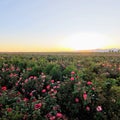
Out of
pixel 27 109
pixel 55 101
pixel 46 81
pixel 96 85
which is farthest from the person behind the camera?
pixel 46 81

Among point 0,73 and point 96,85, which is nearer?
point 96,85

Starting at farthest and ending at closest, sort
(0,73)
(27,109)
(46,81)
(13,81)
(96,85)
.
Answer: (0,73) → (13,81) → (46,81) → (96,85) → (27,109)

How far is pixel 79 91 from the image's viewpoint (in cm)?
444

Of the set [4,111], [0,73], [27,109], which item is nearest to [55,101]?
[27,109]

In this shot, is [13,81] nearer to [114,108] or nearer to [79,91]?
[79,91]

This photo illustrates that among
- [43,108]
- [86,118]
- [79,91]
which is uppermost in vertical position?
[79,91]

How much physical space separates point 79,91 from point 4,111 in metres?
1.61

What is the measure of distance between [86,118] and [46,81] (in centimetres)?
151

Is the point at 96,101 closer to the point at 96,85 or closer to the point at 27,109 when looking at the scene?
the point at 96,85

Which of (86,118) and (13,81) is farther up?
(13,81)

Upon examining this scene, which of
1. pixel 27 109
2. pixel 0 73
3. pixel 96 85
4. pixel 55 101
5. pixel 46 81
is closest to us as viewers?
pixel 27 109

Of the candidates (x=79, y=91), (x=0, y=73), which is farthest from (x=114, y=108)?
(x=0, y=73)

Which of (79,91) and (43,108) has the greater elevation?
(79,91)

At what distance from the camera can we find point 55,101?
14.2 ft
